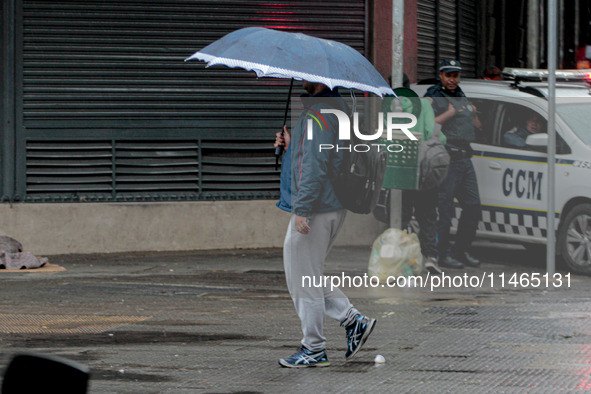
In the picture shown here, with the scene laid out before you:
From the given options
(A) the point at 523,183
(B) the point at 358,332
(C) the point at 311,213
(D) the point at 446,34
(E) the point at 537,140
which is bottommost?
(B) the point at 358,332

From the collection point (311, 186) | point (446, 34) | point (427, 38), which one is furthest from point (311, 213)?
point (446, 34)

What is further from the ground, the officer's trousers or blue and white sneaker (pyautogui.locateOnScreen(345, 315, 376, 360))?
the officer's trousers

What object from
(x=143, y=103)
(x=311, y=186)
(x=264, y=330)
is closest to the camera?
(x=311, y=186)

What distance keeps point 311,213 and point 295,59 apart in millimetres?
923

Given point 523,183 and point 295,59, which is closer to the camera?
point 295,59

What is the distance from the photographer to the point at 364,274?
10.4m

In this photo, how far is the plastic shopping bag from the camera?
980 cm

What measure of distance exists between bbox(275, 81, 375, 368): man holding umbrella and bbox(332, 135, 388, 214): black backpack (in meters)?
0.05

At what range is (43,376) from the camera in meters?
1.68

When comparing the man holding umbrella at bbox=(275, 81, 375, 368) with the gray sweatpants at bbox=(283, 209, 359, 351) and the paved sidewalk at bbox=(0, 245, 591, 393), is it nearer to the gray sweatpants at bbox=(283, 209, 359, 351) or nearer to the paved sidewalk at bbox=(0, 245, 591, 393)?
the gray sweatpants at bbox=(283, 209, 359, 351)

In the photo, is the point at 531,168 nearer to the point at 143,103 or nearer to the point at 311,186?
the point at 143,103

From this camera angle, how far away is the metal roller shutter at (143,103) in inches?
472

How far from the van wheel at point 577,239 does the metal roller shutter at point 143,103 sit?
394 cm

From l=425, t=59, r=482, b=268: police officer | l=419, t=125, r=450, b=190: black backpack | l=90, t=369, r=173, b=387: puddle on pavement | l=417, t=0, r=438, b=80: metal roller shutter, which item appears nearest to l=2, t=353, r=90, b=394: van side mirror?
l=90, t=369, r=173, b=387: puddle on pavement
